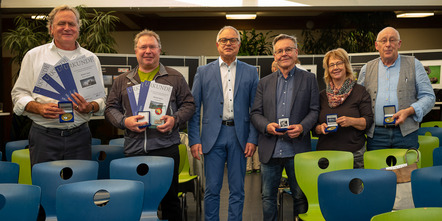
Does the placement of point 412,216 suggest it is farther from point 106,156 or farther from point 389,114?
point 106,156

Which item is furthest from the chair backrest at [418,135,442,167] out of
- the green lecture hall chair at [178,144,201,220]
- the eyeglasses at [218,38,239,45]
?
the green lecture hall chair at [178,144,201,220]

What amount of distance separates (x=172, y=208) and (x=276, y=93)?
1230 mm

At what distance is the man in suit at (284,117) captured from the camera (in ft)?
10.6

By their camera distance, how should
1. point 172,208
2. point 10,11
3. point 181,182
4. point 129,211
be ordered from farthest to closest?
point 10,11 < point 181,182 < point 172,208 < point 129,211

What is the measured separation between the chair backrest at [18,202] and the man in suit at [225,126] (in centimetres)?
152

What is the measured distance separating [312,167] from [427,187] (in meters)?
0.84

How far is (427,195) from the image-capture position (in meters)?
2.32

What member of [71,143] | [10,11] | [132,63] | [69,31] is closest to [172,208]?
[71,143]

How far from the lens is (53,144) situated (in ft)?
10.2

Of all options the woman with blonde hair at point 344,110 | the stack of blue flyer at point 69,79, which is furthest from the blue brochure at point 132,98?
the woman with blonde hair at point 344,110

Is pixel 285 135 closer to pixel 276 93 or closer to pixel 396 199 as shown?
pixel 276 93

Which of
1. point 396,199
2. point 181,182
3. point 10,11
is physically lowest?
point 181,182

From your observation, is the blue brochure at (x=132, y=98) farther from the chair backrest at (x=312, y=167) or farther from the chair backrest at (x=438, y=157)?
the chair backrest at (x=438, y=157)

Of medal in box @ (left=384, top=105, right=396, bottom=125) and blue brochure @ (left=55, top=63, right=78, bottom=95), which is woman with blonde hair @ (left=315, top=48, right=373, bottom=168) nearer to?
medal in box @ (left=384, top=105, right=396, bottom=125)
